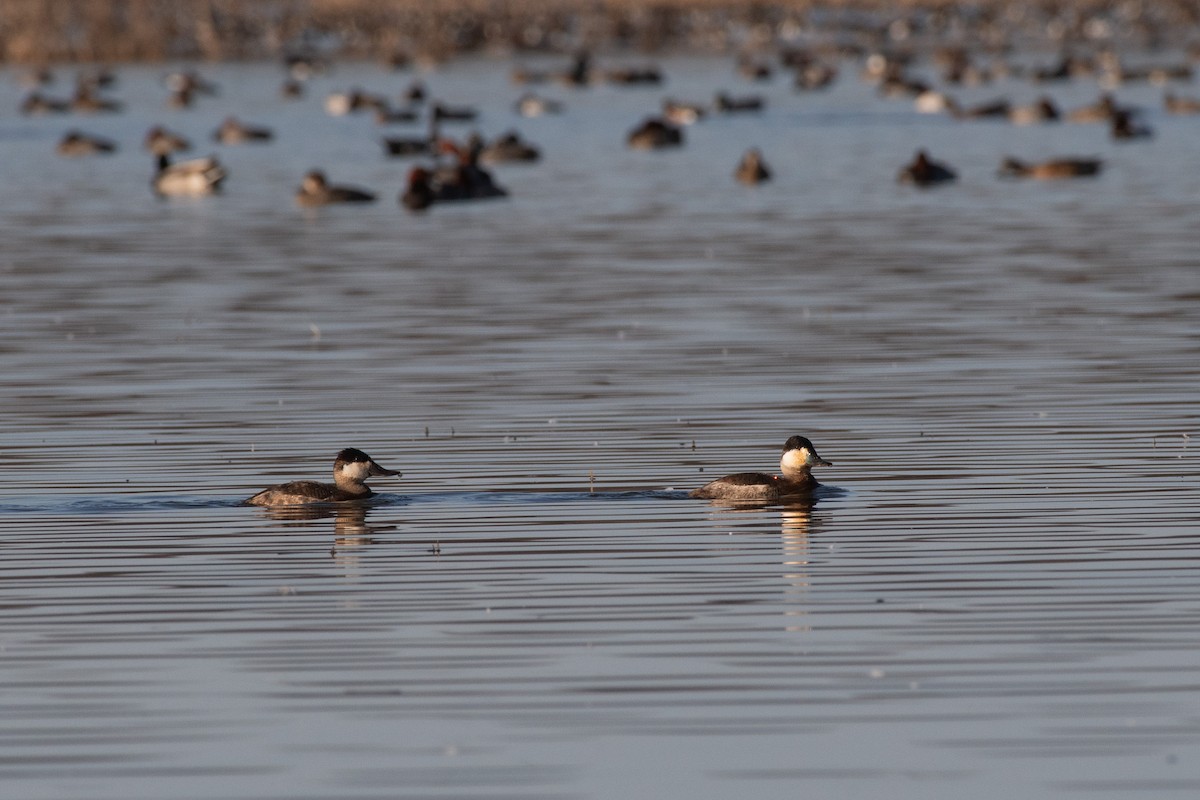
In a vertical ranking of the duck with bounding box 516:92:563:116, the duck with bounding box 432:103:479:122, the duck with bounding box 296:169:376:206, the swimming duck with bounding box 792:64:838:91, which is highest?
the swimming duck with bounding box 792:64:838:91

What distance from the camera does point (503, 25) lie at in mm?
120375

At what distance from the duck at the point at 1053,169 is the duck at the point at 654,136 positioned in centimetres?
1009

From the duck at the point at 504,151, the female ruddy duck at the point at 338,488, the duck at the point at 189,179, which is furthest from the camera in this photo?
the duck at the point at 504,151

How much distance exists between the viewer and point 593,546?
15.5 meters

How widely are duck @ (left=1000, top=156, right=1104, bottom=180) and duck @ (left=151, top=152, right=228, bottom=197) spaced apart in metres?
15.1

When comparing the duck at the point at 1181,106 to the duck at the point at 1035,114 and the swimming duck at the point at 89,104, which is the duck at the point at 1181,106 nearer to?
the duck at the point at 1035,114

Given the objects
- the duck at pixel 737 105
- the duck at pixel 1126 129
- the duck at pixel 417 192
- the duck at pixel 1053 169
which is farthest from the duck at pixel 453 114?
the duck at pixel 417 192

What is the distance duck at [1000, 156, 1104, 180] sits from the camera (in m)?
49.1

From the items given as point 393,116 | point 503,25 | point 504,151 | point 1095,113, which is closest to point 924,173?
point 504,151

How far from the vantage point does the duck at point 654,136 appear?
189 ft

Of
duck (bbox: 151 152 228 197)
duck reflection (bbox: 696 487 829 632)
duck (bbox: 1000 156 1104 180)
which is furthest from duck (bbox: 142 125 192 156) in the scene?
duck reflection (bbox: 696 487 829 632)

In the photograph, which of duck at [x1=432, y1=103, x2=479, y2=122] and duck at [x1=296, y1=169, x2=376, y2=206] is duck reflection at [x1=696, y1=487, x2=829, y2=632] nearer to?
duck at [x1=296, y1=169, x2=376, y2=206]

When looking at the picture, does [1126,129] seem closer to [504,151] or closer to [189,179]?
[504,151]

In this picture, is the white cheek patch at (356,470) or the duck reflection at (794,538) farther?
the white cheek patch at (356,470)
